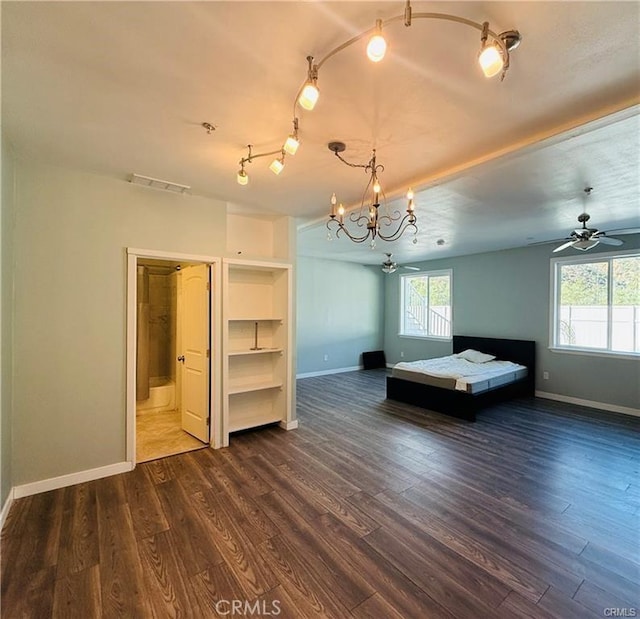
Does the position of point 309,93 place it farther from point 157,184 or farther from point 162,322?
point 162,322

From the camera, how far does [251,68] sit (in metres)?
1.67

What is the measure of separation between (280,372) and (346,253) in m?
3.52

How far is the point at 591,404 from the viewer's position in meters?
5.26

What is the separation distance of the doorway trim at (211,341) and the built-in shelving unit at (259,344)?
9.4 inches

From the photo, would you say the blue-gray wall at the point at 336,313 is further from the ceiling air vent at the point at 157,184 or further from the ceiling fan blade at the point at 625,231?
the ceiling fan blade at the point at 625,231

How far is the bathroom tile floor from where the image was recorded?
141 inches

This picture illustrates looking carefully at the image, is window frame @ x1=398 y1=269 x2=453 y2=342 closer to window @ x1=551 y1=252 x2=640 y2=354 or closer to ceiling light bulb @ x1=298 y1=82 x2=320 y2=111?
window @ x1=551 y1=252 x2=640 y2=354

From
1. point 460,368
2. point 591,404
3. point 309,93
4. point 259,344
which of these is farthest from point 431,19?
point 591,404

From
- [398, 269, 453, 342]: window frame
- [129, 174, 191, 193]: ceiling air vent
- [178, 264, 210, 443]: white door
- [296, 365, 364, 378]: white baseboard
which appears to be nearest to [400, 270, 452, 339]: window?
[398, 269, 453, 342]: window frame

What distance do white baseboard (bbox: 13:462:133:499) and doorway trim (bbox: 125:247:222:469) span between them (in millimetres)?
98

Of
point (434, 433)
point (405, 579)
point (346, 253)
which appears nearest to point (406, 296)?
point (346, 253)

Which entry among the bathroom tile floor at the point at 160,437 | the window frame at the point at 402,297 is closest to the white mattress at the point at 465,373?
the window frame at the point at 402,297

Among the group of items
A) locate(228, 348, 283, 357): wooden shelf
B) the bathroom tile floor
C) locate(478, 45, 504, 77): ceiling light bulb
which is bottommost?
the bathroom tile floor

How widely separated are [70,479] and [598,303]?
742 centimetres
